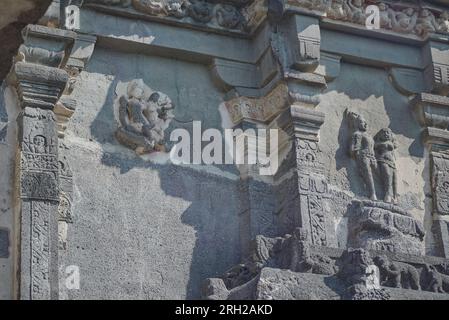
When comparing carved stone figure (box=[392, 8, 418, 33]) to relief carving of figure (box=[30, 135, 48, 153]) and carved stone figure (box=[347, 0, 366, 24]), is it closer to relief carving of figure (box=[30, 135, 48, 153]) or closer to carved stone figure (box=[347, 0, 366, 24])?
carved stone figure (box=[347, 0, 366, 24])

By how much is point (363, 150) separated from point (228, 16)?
60.0 inches

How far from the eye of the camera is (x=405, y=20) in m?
11.9

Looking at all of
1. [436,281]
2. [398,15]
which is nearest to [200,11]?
[398,15]

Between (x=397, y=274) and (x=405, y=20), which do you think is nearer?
(x=397, y=274)

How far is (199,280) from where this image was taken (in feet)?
34.6

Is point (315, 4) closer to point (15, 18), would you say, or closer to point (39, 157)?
point (39, 157)

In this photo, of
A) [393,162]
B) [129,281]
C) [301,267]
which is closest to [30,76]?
[129,281]

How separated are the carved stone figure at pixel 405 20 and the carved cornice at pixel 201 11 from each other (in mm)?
1228

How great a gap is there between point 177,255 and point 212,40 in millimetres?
1868

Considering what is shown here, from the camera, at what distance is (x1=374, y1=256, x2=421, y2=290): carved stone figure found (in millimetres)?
10281

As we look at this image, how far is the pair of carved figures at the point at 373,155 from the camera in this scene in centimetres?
1126

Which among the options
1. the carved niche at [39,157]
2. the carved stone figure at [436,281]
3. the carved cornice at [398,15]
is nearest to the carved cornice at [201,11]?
the carved cornice at [398,15]

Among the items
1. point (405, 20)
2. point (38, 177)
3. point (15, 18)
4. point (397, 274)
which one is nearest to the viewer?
point (15, 18)
